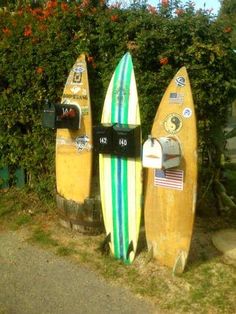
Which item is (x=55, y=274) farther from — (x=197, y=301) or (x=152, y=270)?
(x=197, y=301)

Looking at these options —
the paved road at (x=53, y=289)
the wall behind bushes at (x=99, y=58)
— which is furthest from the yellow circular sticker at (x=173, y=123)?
the paved road at (x=53, y=289)

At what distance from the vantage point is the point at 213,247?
15.4 ft

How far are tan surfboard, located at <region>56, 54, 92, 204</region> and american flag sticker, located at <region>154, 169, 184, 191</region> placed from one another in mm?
952

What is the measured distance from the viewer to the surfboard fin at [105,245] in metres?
4.51

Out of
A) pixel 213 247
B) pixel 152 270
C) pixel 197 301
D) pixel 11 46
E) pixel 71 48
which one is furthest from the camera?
pixel 11 46

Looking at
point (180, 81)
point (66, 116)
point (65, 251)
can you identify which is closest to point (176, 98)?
point (180, 81)

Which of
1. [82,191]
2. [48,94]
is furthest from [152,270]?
[48,94]

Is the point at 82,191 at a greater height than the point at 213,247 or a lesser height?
greater

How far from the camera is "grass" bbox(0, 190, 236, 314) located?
12.3 feet

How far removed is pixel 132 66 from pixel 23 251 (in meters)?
2.01

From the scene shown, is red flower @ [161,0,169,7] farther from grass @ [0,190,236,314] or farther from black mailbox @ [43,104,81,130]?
grass @ [0,190,236,314]

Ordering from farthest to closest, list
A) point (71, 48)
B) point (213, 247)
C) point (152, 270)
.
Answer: point (71, 48)
point (213, 247)
point (152, 270)

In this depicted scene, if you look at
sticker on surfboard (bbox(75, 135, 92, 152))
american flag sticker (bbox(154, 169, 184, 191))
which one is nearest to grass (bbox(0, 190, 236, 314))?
american flag sticker (bbox(154, 169, 184, 191))

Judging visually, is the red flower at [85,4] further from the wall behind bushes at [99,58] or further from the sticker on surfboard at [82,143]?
the sticker on surfboard at [82,143]
